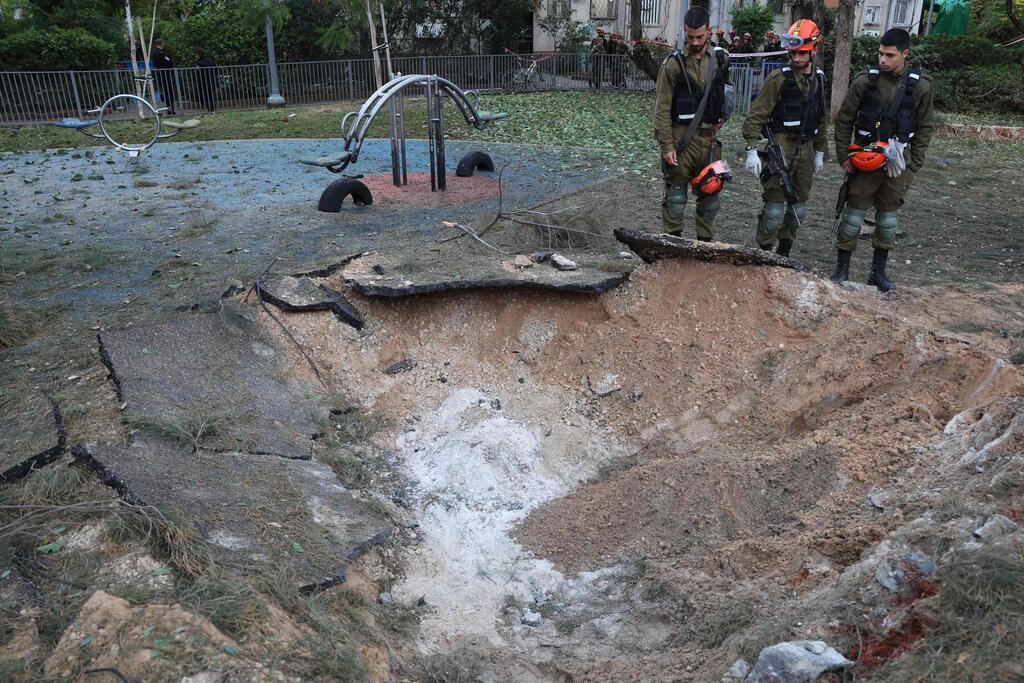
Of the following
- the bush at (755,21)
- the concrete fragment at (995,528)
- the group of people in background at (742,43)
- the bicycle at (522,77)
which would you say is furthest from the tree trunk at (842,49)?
the concrete fragment at (995,528)

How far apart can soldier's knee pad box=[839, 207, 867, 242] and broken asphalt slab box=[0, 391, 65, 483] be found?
516 centimetres

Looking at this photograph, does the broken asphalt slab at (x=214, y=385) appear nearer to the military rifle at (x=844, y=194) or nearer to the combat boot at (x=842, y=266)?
the combat boot at (x=842, y=266)

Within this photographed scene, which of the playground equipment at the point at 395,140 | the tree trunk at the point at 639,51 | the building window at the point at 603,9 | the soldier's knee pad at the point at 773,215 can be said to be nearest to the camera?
the soldier's knee pad at the point at 773,215

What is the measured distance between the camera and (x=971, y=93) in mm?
16828

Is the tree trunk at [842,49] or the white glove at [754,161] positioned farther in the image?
the tree trunk at [842,49]

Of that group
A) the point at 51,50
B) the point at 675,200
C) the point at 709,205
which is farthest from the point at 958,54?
the point at 51,50

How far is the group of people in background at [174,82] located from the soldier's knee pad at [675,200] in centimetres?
1412

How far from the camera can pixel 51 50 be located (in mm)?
16625

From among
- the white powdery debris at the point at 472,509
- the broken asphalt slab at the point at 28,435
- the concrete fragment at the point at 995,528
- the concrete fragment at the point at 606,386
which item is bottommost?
the white powdery debris at the point at 472,509

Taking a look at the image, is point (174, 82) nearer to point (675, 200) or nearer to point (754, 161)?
point (675, 200)

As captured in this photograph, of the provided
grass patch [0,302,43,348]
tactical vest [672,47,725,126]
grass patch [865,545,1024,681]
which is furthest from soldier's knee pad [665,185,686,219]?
grass patch [0,302,43,348]

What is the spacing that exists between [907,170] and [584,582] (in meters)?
3.96

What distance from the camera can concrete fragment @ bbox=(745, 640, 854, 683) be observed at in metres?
2.16

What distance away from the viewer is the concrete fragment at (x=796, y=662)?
2.16 meters
